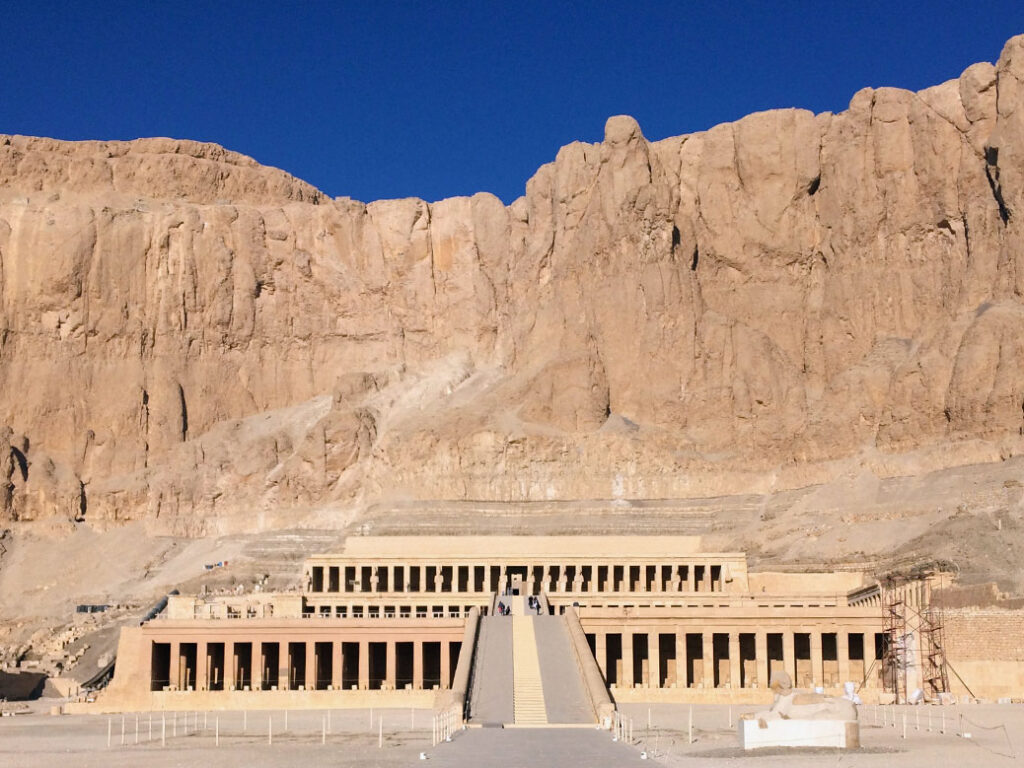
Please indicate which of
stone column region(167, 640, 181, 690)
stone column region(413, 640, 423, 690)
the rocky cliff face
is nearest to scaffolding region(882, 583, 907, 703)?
stone column region(413, 640, 423, 690)

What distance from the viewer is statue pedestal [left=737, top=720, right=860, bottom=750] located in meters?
45.0

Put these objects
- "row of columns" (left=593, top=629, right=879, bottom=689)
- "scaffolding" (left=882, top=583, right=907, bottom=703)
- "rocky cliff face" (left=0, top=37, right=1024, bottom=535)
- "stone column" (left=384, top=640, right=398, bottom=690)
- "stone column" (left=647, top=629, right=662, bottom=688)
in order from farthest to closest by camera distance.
→ "rocky cliff face" (left=0, top=37, right=1024, bottom=535) < "row of columns" (left=593, top=629, right=879, bottom=689) < "stone column" (left=384, top=640, right=398, bottom=690) < "stone column" (left=647, top=629, right=662, bottom=688) < "scaffolding" (left=882, top=583, right=907, bottom=703)

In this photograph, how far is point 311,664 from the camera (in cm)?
8119

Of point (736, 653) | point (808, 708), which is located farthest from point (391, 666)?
point (808, 708)

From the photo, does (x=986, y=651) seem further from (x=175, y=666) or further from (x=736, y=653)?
(x=175, y=666)

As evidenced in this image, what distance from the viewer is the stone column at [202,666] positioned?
80000 mm

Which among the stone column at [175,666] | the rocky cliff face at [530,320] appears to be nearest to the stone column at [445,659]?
the stone column at [175,666]

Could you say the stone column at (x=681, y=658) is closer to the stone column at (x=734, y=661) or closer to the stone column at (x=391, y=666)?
the stone column at (x=734, y=661)

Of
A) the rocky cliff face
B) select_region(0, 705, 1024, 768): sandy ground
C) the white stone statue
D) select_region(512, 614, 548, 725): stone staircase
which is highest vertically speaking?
the rocky cliff face

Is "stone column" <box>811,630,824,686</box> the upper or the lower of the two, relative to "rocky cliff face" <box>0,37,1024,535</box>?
lower

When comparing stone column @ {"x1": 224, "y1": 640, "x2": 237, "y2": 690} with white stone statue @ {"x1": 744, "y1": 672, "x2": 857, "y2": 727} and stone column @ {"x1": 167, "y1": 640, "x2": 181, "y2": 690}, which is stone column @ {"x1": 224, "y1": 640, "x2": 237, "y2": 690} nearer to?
stone column @ {"x1": 167, "y1": 640, "x2": 181, "y2": 690}

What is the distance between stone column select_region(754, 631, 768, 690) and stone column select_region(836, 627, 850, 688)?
3.24 m

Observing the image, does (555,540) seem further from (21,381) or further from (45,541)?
(21,381)

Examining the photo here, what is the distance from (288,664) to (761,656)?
69.9 feet
